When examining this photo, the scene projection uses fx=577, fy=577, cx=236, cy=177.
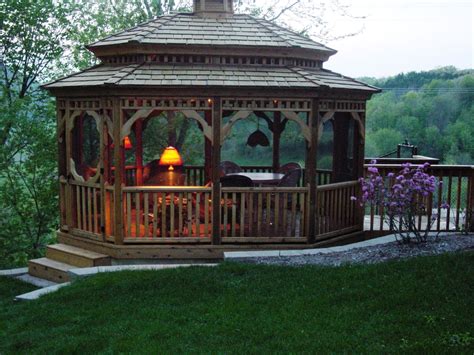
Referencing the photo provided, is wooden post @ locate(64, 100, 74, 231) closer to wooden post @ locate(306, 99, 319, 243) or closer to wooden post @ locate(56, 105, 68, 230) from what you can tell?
wooden post @ locate(56, 105, 68, 230)

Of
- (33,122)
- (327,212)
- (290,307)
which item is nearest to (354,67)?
(33,122)

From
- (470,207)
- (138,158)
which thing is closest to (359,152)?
(470,207)

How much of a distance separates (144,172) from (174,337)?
21.3 feet

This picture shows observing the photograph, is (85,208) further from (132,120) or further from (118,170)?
(132,120)

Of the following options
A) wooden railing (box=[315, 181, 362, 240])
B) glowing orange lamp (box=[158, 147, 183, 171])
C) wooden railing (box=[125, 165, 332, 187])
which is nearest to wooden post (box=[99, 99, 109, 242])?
glowing orange lamp (box=[158, 147, 183, 171])

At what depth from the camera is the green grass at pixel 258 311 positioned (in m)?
5.21

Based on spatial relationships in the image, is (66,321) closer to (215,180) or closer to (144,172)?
(215,180)

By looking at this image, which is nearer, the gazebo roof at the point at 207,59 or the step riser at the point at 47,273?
the gazebo roof at the point at 207,59

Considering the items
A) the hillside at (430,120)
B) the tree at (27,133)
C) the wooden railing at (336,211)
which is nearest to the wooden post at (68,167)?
the wooden railing at (336,211)

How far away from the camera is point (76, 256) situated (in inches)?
368

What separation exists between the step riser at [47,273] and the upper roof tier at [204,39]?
3.77m

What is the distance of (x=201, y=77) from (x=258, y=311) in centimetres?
430

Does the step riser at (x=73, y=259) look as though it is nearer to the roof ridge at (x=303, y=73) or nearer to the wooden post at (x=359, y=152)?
the roof ridge at (x=303, y=73)

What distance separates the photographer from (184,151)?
18.9m
